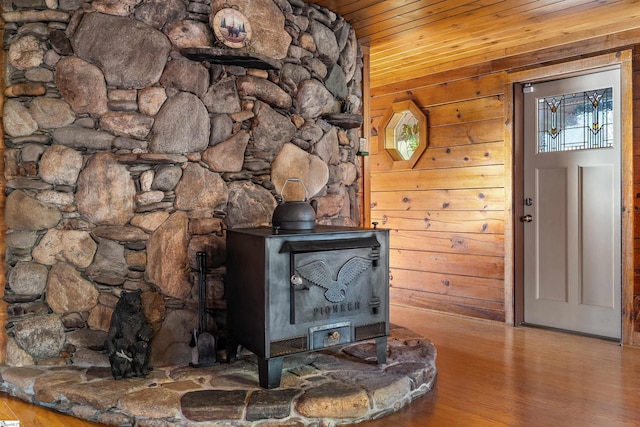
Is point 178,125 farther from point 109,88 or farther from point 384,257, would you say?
point 384,257

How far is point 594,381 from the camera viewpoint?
2.75 m

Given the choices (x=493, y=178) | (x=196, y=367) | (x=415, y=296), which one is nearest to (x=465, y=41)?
(x=493, y=178)

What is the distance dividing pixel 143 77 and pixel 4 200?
0.93 m

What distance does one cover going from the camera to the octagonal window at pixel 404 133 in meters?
4.55

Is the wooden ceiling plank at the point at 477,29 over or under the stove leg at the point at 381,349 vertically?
over

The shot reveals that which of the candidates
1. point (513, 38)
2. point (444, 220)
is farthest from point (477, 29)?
point (444, 220)

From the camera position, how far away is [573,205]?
12.3 feet

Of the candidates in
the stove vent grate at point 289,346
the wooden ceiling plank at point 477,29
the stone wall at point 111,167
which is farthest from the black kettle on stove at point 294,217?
the wooden ceiling plank at point 477,29

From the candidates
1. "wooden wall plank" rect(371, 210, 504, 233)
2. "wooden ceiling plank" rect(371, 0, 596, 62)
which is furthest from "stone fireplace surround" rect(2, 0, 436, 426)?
"wooden wall plank" rect(371, 210, 504, 233)

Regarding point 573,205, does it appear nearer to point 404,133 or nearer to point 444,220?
point 444,220

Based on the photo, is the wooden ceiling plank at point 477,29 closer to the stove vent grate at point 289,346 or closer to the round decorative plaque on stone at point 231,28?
the round decorative plaque on stone at point 231,28

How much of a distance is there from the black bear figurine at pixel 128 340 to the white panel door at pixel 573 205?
9.39 feet

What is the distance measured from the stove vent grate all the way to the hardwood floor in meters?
0.42

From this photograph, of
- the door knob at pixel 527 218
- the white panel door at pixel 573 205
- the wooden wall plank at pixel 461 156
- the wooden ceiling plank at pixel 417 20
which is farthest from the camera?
the wooden wall plank at pixel 461 156
